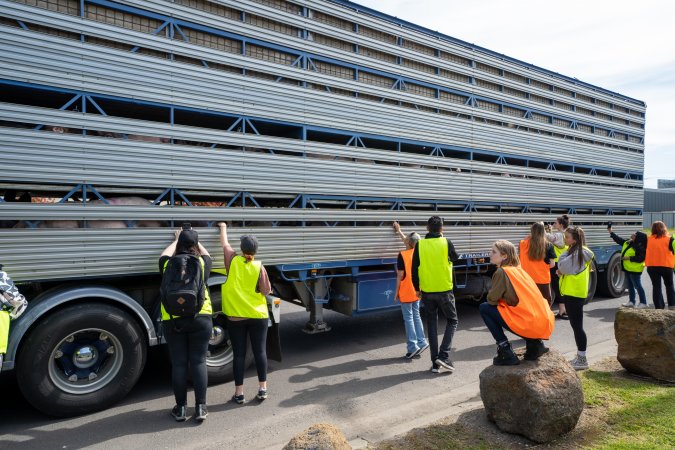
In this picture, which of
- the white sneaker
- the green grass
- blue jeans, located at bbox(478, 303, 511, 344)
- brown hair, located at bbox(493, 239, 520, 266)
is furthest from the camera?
the white sneaker

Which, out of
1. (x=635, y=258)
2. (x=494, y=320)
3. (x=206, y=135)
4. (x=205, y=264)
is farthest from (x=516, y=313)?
(x=635, y=258)

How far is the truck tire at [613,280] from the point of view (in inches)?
399

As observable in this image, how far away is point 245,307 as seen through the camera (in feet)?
14.7

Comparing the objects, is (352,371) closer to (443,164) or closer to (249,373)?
(249,373)

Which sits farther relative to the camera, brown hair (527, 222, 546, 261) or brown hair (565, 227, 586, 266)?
brown hair (527, 222, 546, 261)

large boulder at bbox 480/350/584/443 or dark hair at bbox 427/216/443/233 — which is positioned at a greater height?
dark hair at bbox 427/216/443/233

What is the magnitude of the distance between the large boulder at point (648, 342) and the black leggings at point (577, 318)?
1.48ft

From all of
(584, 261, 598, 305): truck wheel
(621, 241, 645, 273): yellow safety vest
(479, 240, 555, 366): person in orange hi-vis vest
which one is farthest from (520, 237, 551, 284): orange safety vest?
(584, 261, 598, 305): truck wheel

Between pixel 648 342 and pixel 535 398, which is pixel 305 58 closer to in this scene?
pixel 535 398

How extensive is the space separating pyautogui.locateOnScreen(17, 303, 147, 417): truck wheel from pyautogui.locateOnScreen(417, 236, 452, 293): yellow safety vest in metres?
3.18

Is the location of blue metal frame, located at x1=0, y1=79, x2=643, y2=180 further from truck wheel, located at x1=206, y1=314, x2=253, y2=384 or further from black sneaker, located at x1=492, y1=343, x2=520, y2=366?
black sneaker, located at x1=492, y1=343, x2=520, y2=366

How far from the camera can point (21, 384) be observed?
3.89 metres

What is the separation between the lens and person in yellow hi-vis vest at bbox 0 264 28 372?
3562 millimetres

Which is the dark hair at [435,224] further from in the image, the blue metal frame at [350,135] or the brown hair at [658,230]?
the brown hair at [658,230]
